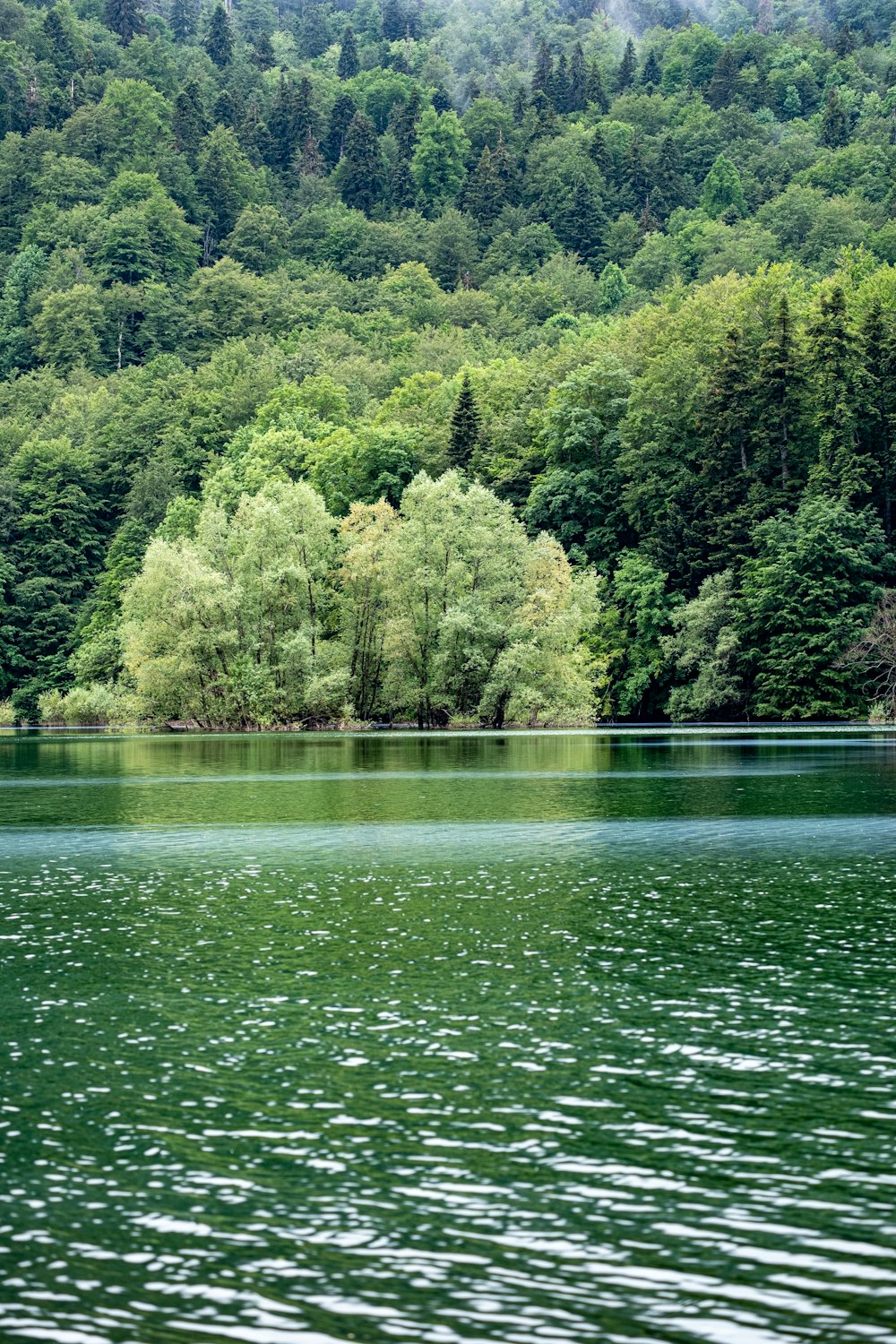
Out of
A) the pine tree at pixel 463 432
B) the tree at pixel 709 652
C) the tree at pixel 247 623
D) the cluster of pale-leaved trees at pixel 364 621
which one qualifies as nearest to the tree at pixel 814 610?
the tree at pixel 709 652

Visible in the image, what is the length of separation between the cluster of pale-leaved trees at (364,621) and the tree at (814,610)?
11.7m

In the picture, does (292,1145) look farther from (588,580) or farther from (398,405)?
(398,405)

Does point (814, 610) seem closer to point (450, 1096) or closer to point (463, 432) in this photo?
point (463, 432)

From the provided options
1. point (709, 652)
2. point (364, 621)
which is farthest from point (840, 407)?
point (364, 621)

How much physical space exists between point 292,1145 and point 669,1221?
10.9 ft

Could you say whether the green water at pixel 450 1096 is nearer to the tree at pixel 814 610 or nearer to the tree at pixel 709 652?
the tree at pixel 814 610

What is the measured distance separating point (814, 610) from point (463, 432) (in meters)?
41.5

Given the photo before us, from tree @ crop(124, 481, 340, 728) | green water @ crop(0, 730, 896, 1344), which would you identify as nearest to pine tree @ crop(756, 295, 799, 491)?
tree @ crop(124, 481, 340, 728)

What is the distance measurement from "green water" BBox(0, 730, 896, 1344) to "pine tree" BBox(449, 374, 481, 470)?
9772 cm

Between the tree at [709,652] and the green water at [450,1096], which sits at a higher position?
the tree at [709,652]

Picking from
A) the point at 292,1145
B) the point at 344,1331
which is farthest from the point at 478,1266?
the point at 292,1145

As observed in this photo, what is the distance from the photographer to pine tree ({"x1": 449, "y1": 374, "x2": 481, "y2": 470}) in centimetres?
12875

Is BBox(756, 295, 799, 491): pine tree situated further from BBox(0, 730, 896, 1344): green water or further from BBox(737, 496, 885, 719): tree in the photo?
BBox(0, 730, 896, 1344): green water

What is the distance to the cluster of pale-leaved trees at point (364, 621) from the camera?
97750 mm
